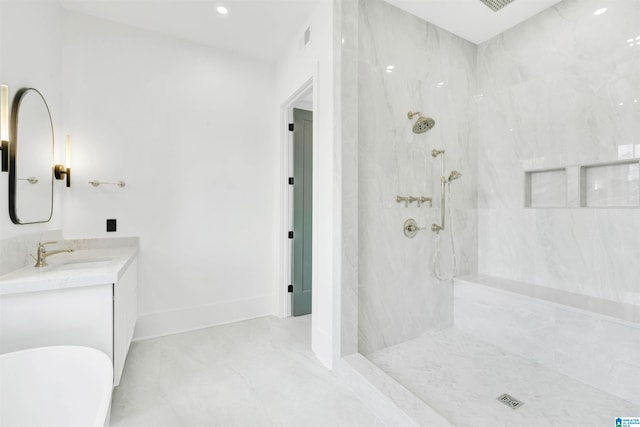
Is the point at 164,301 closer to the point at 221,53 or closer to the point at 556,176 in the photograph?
the point at 221,53

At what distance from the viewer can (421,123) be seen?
7.27 ft

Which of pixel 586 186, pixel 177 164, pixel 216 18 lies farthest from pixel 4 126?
pixel 586 186

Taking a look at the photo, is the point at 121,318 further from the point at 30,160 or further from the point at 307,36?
the point at 307,36

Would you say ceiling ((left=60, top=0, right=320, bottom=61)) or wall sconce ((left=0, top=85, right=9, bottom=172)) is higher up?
ceiling ((left=60, top=0, right=320, bottom=61))

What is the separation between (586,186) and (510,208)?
0.54 m

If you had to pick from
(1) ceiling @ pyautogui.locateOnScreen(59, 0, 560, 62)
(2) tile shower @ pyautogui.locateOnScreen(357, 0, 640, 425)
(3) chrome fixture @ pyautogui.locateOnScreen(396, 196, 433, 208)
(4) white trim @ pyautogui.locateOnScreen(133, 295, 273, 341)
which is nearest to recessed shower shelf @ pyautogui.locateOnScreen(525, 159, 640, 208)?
(2) tile shower @ pyautogui.locateOnScreen(357, 0, 640, 425)

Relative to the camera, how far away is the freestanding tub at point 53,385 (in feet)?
3.89

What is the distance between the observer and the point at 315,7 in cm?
226

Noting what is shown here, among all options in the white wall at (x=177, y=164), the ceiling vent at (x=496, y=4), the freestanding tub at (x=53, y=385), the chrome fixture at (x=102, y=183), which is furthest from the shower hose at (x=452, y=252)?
the chrome fixture at (x=102, y=183)

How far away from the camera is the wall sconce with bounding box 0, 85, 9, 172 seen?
153 cm

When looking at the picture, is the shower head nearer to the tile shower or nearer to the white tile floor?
the tile shower

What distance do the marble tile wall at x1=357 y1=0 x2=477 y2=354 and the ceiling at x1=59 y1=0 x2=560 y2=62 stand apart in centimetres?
16

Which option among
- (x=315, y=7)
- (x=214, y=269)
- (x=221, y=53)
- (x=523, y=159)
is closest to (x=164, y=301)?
(x=214, y=269)

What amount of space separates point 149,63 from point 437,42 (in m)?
2.64
